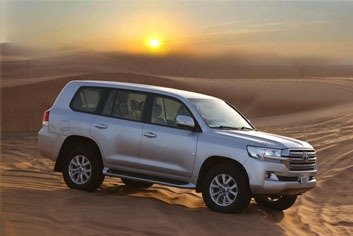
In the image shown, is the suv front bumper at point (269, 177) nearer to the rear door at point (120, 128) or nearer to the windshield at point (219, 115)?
the windshield at point (219, 115)

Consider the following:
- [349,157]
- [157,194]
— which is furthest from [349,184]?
[157,194]

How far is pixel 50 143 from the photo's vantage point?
1192 cm

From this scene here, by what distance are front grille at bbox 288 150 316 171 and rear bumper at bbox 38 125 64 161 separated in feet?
13.0

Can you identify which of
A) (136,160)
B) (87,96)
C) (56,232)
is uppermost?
(87,96)

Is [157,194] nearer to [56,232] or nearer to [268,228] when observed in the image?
[268,228]

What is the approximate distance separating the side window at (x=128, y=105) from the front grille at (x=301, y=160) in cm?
256

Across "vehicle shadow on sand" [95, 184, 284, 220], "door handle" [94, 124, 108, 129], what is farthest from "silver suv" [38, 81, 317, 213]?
"vehicle shadow on sand" [95, 184, 284, 220]

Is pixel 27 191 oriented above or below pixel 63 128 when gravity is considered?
below

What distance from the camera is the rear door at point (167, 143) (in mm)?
10578

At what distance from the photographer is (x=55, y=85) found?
39656mm

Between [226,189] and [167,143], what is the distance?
1.19 meters

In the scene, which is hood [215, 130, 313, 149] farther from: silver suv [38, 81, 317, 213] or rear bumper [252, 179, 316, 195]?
rear bumper [252, 179, 316, 195]

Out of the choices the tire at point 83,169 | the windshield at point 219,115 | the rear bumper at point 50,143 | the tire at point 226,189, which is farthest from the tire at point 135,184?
the tire at point 226,189

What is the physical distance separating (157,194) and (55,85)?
1120 inches
